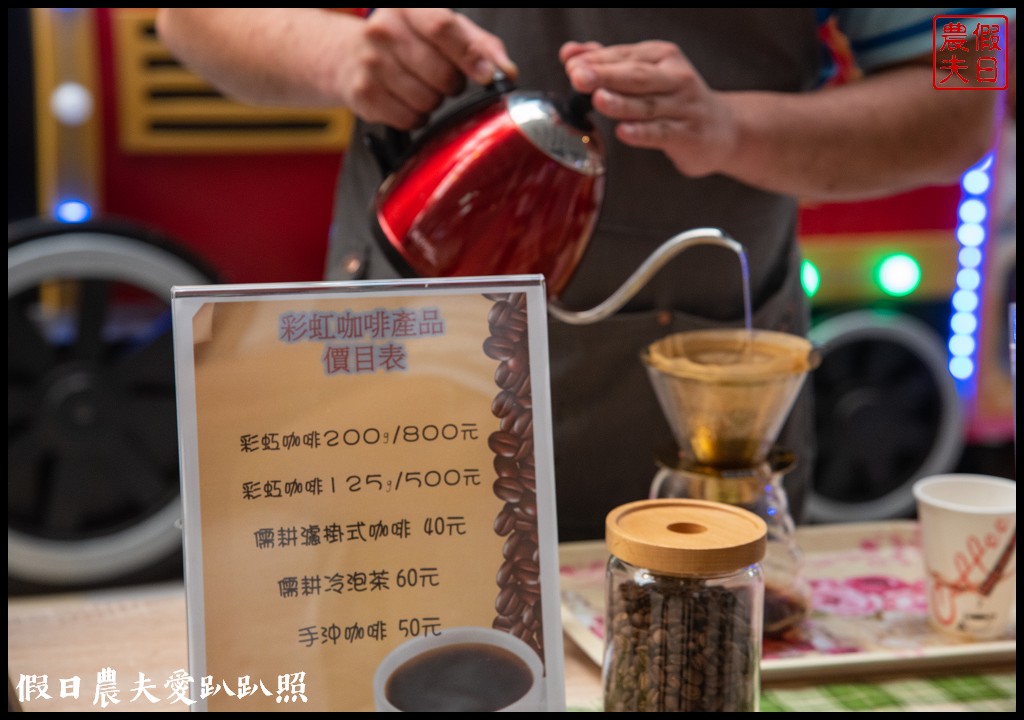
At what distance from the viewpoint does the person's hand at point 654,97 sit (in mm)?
1004

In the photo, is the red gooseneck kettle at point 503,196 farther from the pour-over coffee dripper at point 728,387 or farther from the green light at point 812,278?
the green light at point 812,278

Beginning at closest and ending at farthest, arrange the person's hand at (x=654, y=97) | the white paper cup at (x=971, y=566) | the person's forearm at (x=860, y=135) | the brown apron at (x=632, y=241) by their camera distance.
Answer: the white paper cup at (x=971, y=566) < the person's hand at (x=654, y=97) < the person's forearm at (x=860, y=135) < the brown apron at (x=632, y=241)

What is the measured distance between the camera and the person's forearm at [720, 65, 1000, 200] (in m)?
1.22

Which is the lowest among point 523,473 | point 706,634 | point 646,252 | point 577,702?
point 577,702

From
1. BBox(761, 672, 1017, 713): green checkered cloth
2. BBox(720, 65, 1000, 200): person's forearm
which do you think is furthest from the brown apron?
BBox(761, 672, 1017, 713): green checkered cloth

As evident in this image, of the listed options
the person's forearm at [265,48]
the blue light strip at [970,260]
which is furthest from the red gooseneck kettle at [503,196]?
the blue light strip at [970,260]

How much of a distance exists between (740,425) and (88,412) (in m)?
2.03

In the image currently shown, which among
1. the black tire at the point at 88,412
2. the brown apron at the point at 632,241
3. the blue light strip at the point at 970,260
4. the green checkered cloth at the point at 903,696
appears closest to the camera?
the green checkered cloth at the point at 903,696

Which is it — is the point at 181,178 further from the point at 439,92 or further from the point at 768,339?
the point at 768,339

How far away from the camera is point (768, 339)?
0.97 metres

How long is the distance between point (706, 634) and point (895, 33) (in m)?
0.99

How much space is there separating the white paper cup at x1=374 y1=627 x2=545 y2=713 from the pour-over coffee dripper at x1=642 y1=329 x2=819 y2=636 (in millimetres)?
→ 358

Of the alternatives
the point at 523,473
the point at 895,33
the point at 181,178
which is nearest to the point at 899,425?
the point at 895,33

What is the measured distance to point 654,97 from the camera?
3.45 ft
